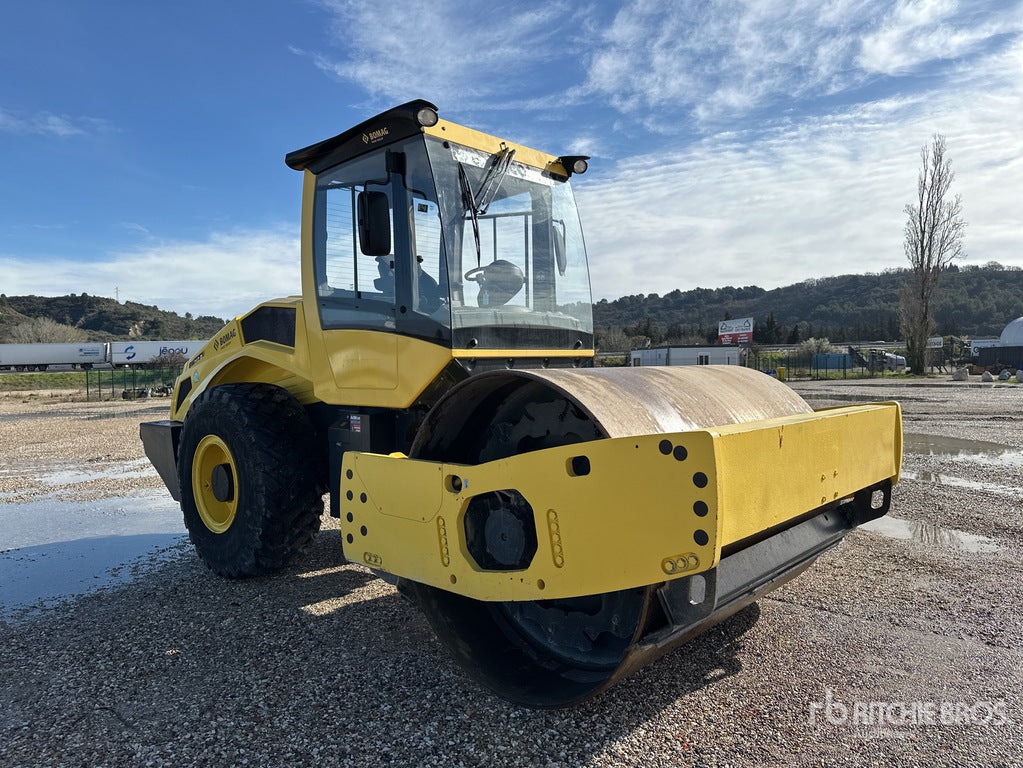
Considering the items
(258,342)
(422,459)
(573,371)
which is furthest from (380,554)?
(258,342)

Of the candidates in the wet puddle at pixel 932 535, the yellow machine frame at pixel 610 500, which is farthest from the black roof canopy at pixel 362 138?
the wet puddle at pixel 932 535

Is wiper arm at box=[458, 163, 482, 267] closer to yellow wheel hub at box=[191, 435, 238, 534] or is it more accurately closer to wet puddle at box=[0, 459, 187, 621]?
yellow wheel hub at box=[191, 435, 238, 534]

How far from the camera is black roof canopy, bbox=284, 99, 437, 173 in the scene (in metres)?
3.90

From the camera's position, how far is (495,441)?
346 cm

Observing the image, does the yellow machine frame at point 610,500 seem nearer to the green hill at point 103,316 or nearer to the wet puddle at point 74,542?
the wet puddle at point 74,542

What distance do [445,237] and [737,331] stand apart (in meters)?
59.7

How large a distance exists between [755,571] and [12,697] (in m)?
3.52

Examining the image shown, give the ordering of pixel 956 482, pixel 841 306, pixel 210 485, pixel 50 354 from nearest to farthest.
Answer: pixel 210 485 → pixel 956 482 → pixel 50 354 → pixel 841 306

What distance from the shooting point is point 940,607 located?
14.1ft

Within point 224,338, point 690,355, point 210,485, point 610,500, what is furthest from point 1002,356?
point 610,500

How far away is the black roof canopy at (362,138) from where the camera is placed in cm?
390

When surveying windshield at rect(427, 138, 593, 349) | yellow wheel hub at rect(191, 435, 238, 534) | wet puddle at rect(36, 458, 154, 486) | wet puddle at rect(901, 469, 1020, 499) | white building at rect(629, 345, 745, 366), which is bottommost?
wet puddle at rect(36, 458, 154, 486)
